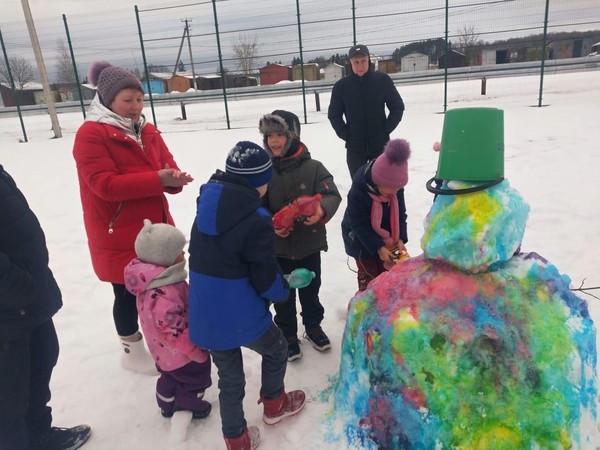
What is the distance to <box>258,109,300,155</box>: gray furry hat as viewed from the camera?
2.69m

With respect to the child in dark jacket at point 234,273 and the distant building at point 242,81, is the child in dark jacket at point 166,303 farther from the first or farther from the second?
the distant building at point 242,81

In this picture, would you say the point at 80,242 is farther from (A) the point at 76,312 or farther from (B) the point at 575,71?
(B) the point at 575,71

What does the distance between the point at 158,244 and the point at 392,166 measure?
1.32 metres

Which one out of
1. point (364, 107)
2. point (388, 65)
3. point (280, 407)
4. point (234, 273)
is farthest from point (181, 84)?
point (234, 273)

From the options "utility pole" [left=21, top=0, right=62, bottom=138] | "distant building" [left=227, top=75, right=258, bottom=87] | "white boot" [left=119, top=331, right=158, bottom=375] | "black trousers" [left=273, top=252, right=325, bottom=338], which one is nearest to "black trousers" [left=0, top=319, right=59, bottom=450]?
"white boot" [left=119, top=331, right=158, bottom=375]

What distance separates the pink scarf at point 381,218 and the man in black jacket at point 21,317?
5.79 feet

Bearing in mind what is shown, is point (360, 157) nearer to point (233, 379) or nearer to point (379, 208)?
point (379, 208)

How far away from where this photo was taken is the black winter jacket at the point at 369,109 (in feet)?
15.8

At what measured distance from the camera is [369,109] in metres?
4.79

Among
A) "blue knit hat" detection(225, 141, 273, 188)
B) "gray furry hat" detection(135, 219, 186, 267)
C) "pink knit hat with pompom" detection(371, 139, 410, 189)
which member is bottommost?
"gray furry hat" detection(135, 219, 186, 267)

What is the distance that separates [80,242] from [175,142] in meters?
6.81

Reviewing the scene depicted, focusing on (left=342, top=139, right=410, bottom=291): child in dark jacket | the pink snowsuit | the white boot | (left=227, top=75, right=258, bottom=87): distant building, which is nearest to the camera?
the pink snowsuit

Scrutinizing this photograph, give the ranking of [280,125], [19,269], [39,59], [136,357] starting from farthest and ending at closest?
1. [39,59]
2. [136,357]
3. [280,125]
4. [19,269]

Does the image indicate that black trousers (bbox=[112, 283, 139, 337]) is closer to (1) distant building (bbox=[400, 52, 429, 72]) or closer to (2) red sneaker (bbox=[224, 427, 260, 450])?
(2) red sneaker (bbox=[224, 427, 260, 450])
